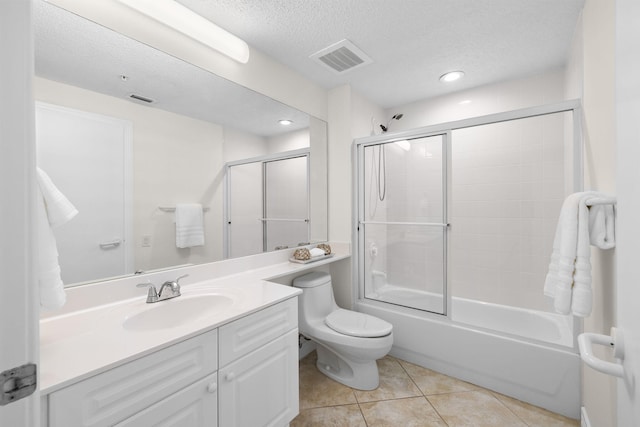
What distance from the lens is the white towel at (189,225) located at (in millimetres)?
1576

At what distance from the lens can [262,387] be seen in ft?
4.22

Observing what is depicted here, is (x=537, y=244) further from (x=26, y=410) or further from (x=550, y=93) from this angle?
(x=26, y=410)

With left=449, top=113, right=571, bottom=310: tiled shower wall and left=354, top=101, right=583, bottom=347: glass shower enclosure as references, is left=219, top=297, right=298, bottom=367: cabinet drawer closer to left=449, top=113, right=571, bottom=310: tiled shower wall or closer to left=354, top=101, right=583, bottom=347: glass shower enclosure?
left=354, top=101, right=583, bottom=347: glass shower enclosure

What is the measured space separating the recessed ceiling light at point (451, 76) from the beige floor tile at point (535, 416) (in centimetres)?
245

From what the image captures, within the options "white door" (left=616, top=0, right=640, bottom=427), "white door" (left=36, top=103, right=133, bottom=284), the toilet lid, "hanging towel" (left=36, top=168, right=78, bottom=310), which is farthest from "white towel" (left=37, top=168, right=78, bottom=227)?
the toilet lid

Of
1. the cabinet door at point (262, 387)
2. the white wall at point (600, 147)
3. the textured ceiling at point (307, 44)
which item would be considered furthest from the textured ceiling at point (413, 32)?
the cabinet door at point (262, 387)

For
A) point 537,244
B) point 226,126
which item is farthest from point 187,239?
A: point 537,244

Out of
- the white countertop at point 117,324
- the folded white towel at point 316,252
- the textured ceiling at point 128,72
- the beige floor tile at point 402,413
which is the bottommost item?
the beige floor tile at point 402,413

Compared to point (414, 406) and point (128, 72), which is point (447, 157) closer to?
point (414, 406)

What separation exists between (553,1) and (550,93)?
980 mm

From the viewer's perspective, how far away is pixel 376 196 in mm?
2611

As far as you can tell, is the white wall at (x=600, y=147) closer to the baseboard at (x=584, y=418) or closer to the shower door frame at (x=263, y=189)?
the baseboard at (x=584, y=418)

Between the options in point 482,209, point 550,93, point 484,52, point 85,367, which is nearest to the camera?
point 85,367

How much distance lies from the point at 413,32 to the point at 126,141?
1.83m
